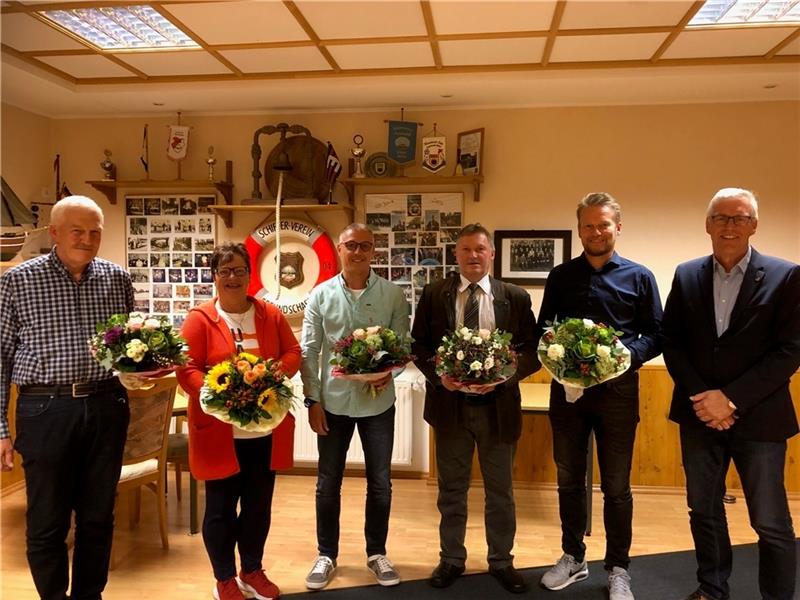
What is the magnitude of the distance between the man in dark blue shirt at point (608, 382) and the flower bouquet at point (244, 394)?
1.15 meters

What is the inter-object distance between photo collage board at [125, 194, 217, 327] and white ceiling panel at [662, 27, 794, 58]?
3106 millimetres

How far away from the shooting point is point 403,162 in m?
3.84

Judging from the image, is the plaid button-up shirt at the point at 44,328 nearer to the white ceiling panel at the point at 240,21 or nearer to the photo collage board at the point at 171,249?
the white ceiling panel at the point at 240,21

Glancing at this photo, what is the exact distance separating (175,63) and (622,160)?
2.86 metres

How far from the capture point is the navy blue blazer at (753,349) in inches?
79.0

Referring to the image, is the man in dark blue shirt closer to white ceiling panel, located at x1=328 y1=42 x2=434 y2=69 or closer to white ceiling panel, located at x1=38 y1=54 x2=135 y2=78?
white ceiling panel, located at x1=328 y1=42 x2=434 y2=69

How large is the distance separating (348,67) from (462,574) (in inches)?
111

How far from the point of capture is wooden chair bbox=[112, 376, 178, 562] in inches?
108

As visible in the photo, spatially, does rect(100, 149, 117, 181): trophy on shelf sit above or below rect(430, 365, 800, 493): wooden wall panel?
above

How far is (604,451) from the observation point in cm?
231

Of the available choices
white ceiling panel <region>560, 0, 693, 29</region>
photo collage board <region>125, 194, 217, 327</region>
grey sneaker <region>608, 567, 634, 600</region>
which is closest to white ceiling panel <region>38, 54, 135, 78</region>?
photo collage board <region>125, 194, 217, 327</region>

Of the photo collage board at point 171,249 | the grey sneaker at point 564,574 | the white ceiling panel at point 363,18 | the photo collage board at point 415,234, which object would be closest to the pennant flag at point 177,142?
the photo collage board at point 171,249

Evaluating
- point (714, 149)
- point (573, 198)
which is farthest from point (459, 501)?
point (714, 149)

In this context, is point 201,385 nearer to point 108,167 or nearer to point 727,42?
point 108,167
